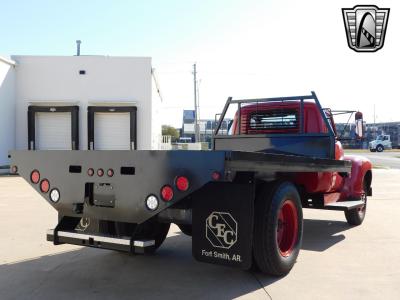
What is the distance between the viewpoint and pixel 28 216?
8.45 m

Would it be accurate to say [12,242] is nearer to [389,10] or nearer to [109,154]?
[109,154]

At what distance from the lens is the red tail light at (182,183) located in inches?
143

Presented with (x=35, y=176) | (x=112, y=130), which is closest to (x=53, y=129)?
(x=112, y=130)

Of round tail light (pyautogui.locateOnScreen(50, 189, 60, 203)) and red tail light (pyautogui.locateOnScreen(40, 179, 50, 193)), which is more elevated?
red tail light (pyautogui.locateOnScreen(40, 179, 50, 193))

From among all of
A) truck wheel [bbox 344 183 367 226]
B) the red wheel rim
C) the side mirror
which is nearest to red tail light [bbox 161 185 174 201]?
the red wheel rim

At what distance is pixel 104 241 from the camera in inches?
160

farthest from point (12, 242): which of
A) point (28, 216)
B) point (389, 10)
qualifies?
point (389, 10)

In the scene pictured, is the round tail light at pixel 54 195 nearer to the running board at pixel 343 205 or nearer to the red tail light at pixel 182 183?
the red tail light at pixel 182 183

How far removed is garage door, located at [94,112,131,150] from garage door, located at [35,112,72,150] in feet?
4.59

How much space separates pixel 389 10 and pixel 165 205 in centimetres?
941

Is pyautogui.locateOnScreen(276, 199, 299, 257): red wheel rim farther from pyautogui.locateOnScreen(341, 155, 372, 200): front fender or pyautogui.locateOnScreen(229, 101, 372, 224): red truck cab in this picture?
pyautogui.locateOnScreen(341, 155, 372, 200): front fender

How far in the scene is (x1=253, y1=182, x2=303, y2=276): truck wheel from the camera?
4.21m

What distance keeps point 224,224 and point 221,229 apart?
2.0 inches

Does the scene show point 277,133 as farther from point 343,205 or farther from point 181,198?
point 181,198
